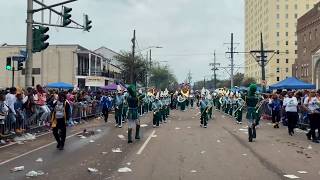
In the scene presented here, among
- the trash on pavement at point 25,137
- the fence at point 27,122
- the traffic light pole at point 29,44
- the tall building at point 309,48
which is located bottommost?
the trash on pavement at point 25,137

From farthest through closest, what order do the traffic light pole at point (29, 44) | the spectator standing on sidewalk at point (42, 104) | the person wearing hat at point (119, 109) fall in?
the person wearing hat at point (119, 109), the traffic light pole at point (29, 44), the spectator standing on sidewalk at point (42, 104)

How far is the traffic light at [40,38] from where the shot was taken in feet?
75.9

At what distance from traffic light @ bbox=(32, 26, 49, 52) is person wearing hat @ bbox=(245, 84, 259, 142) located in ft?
32.6

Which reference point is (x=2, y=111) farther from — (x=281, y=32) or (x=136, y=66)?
(x=281, y=32)

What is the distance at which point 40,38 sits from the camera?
2322cm

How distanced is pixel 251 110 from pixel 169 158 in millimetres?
5792

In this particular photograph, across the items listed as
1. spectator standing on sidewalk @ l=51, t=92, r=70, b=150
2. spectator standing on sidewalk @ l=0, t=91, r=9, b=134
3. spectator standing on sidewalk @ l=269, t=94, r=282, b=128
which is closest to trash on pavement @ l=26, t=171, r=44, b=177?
spectator standing on sidewalk @ l=51, t=92, r=70, b=150

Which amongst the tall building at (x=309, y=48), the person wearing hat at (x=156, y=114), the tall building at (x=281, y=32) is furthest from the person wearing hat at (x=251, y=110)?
the tall building at (x=281, y=32)

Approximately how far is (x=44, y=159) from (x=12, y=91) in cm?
635

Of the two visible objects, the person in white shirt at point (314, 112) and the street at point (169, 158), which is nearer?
the street at point (169, 158)

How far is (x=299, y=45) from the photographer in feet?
266

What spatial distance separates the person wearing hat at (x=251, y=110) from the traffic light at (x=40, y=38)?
9929 millimetres

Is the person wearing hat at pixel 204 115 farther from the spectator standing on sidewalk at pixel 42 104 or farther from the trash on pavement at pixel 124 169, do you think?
the trash on pavement at pixel 124 169

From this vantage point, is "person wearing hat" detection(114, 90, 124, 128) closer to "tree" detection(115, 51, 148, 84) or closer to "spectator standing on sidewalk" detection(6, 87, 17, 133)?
"spectator standing on sidewalk" detection(6, 87, 17, 133)
